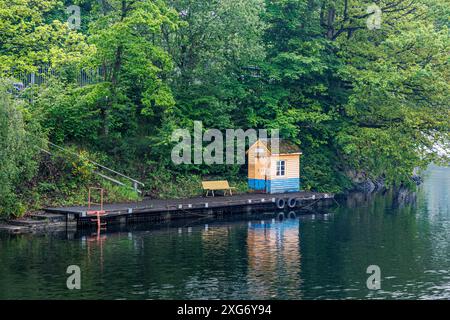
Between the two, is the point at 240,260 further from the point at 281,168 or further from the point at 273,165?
the point at 281,168

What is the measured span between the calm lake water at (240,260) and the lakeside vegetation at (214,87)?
665cm

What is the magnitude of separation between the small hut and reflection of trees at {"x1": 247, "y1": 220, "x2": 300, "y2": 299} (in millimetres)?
8616

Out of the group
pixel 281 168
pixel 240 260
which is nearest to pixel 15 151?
pixel 240 260

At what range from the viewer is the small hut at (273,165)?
52844 millimetres

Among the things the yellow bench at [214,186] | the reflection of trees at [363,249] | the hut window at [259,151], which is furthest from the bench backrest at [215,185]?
the reflection of trees at [363,249]

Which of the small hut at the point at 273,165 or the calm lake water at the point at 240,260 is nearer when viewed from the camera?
the calm lake water at the point at 240,260

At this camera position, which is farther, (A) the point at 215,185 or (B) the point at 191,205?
(A) the point at 215,185

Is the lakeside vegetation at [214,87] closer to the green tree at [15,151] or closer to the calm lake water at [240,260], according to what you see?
the green tree at [15,151]

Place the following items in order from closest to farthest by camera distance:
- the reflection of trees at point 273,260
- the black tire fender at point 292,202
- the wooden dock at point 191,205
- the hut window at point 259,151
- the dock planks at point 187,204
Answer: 1. the reflection of trees at point 273,260
2. the wooden dock at point 191,205
3. the dock planks at point 187,204
4. the black tire fender at point 292,202
5. the hut window at point 259,151

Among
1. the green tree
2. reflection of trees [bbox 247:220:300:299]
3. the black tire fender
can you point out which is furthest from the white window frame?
the green tree

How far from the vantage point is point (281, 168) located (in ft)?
176

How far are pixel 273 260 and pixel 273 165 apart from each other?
66.5ft

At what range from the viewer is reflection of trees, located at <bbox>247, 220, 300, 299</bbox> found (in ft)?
91.4

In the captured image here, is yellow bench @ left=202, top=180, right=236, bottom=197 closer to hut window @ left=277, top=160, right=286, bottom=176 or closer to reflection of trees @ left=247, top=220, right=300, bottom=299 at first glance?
hut window @ left=277, top=160, right=286, bottom=176
